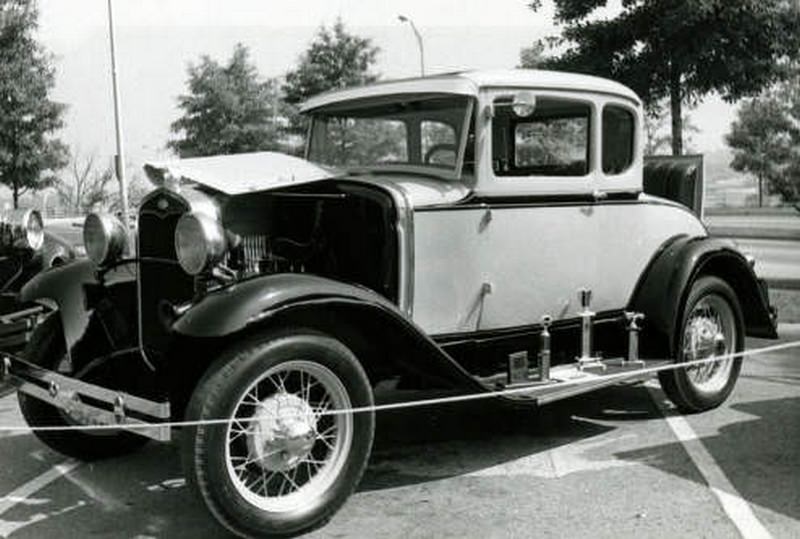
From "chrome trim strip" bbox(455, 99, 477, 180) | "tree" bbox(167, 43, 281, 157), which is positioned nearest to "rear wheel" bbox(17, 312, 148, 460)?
"chrome trim strip" bbox(455, 99, 477, 180)

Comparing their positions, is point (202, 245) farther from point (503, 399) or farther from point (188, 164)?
point (503, 399)

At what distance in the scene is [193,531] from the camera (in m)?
4.18

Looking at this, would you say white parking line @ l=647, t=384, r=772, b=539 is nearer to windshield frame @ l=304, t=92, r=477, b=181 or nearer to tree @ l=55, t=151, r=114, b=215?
windshield frame @ l=304, t=92, r=477, b=181

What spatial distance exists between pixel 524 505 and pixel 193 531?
4.83 ft

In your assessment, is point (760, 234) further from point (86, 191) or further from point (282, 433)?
point (86, 191)

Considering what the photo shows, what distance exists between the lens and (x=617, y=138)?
5863 millimetres

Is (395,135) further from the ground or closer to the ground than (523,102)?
closer to the ground

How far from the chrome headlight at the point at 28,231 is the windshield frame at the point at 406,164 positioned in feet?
8.09

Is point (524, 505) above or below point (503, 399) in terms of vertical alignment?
below

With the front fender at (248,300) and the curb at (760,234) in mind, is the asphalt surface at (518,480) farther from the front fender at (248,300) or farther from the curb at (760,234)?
the curb at (760,234)

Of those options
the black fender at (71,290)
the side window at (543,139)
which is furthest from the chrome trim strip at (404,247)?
the black fender at (71,290)

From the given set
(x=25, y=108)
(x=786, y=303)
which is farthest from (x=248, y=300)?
(x=25, y=108)

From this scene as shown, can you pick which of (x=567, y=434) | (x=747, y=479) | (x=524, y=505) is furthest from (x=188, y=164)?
(x=747, y=479)

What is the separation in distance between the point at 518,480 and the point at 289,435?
1320 millimetres
